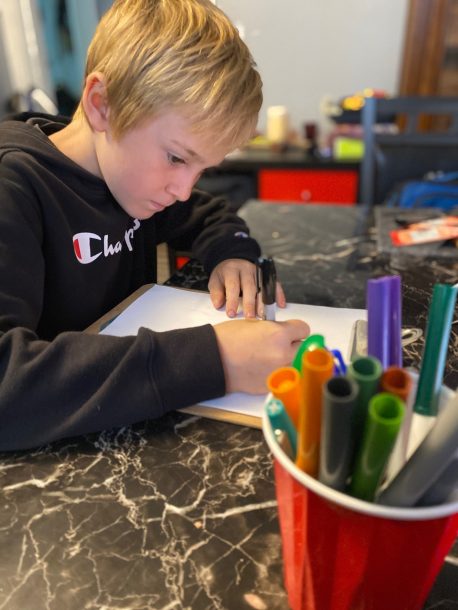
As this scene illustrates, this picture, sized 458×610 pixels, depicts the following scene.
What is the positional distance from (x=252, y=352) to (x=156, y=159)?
29 cm

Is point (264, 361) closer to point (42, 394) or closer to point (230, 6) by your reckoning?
point (42, 394)

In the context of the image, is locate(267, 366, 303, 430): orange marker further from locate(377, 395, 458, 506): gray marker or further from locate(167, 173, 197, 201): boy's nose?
locate(167, 173, 197, 201): boy's nose

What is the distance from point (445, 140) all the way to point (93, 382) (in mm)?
1499

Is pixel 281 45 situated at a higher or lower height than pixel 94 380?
higher

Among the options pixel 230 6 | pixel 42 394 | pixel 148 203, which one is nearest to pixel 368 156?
pixel 148 203

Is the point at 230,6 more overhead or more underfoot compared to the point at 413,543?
more overhead

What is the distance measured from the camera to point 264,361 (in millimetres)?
506

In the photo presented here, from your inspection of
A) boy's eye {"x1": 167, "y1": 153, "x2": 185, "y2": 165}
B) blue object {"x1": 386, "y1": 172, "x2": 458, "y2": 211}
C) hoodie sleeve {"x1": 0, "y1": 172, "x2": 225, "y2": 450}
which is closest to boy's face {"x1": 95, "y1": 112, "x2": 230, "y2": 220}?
boy's eye {"x1": 167, "y1": 153, "x2": 185, "y2": 165}

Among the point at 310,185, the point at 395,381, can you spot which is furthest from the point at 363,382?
the point at 310,185

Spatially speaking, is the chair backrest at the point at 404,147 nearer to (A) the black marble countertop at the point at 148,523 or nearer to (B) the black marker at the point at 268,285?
(B) the black marker at the point at 268,285

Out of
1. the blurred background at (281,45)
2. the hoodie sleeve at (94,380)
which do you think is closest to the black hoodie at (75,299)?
the hoodie sleeve at (94,380)

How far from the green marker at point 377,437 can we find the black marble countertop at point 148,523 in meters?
0.13

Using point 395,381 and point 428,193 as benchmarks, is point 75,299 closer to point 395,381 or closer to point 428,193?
point 395,381

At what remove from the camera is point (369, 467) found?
0.25 meters
